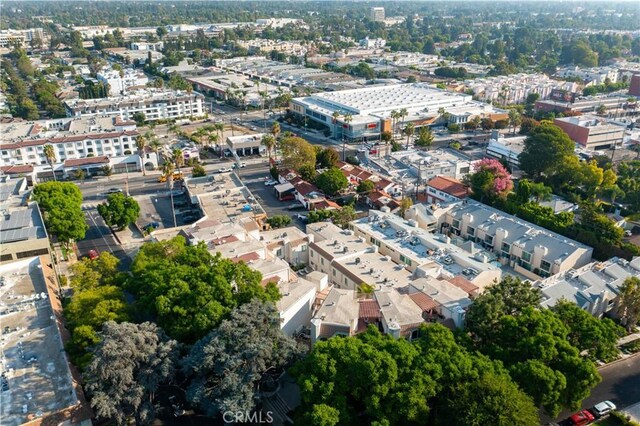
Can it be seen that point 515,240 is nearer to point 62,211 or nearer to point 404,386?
point 404,386

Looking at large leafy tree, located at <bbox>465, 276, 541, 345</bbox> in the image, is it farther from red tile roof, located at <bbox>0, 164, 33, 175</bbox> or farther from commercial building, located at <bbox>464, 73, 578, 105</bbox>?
commercial building, located at <bbox>464, 73, 578, 105</bbox>

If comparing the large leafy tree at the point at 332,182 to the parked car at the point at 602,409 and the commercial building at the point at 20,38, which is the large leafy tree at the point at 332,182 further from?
the commercial building at the point at 20,38

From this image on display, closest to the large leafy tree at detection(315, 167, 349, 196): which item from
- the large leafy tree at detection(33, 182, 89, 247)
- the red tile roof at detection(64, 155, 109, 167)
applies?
the large leafy tree at detection(33, 182, 89, 247)

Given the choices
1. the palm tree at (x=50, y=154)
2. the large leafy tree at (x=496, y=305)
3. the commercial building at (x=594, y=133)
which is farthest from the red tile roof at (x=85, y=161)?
the commercial building at (x=594, y=133)

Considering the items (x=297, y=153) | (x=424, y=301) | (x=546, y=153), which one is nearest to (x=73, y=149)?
(x=297, y=153)

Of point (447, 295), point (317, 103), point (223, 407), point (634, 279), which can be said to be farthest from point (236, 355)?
point (317, 103)
